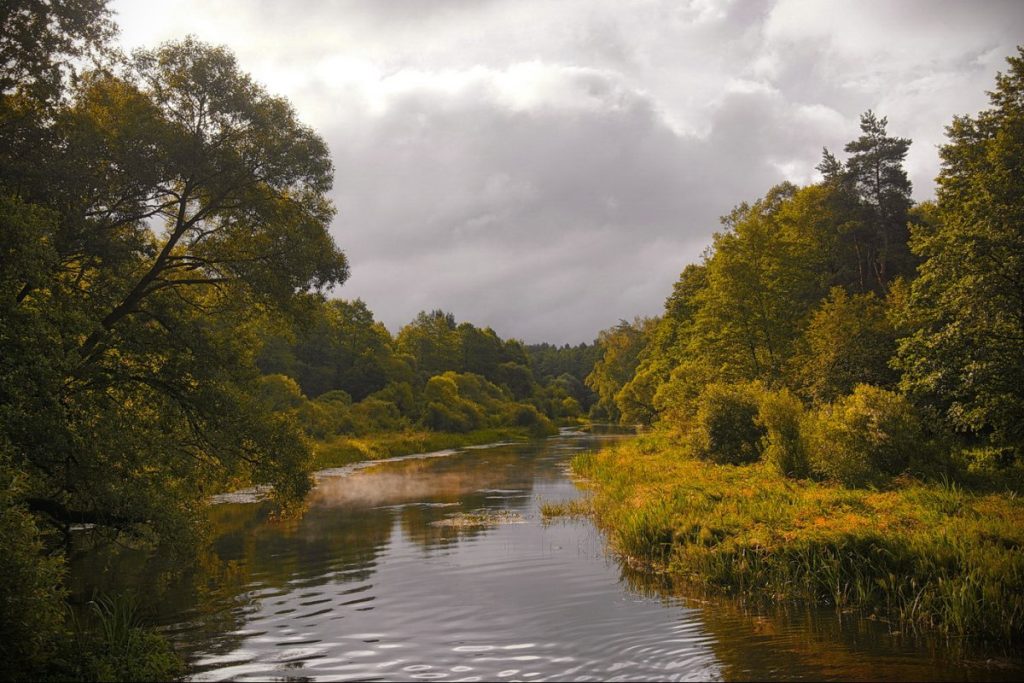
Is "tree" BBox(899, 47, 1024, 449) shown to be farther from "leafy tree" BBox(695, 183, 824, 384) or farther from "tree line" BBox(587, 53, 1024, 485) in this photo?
"leafy tree" BBox(695, 183, 824, 384)

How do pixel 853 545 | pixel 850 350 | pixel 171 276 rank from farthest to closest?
pixel 850 350, pixel 171 276, pixel 853 545

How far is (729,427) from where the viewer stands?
38219mm

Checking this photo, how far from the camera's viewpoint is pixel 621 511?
25.5 metres

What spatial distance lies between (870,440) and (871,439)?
53 millimetres

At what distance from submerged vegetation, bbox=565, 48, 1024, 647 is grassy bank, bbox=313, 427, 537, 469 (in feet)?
75.6

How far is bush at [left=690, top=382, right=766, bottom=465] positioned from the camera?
123 feet

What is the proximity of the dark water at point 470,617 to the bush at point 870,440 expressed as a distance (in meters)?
9.82

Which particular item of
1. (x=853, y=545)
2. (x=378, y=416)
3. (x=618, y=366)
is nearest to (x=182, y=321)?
(x=853, y=545)

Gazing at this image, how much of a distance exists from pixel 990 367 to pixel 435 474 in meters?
34.8

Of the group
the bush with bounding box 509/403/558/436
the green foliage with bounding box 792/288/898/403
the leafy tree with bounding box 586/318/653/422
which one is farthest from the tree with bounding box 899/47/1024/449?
the leafy tree with bounding box 586/318/653/422

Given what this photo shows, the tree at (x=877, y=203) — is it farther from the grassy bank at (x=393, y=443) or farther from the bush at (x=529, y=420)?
the bush at (x=529, y=420)

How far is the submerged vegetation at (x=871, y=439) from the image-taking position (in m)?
15.7

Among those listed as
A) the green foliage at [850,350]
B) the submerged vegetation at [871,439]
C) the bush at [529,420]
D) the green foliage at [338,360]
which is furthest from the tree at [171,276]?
the bush at [529,420]

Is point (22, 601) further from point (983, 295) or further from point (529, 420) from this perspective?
point (529, 420)
